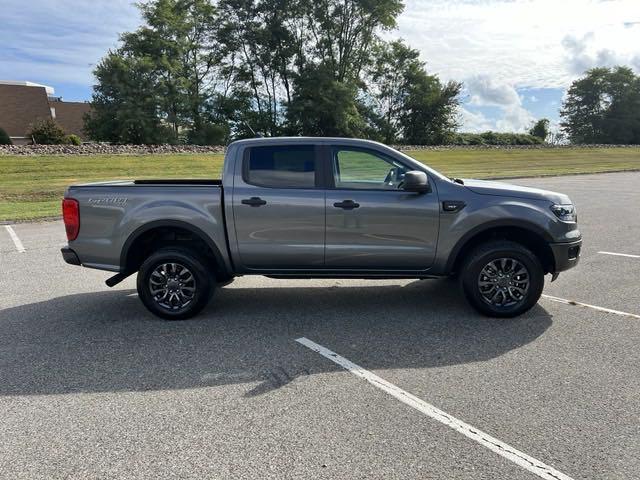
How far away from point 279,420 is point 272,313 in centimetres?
211

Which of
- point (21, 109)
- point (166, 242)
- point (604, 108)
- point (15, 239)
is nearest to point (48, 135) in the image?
point (21, 109)

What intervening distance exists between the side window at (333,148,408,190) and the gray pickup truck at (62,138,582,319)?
0.01m

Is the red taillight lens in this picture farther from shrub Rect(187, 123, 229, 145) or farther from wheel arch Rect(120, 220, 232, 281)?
shrub Rect(187, 123, 229, 145)

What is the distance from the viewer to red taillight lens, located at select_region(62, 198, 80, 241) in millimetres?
4906

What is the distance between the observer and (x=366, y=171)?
500 cm

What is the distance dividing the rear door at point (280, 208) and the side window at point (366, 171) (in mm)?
223

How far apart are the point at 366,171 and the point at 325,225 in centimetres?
73

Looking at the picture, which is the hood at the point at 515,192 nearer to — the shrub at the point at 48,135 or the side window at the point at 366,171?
the side window at the point at 366,171

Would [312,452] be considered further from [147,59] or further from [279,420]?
[147,59]

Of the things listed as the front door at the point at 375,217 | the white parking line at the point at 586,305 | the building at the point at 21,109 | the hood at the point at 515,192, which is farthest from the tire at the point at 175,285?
the building at the point at 21,109

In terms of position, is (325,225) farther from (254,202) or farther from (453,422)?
(453,422)

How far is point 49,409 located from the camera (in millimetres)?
3277

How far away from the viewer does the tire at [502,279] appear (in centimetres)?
482

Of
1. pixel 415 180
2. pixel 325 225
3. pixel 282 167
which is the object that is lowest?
pixel 325 225
